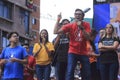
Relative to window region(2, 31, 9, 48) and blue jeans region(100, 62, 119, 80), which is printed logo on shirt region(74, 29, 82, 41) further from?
window region(2, 31, 9, 48)

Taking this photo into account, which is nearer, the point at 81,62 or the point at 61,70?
the point at 81,62

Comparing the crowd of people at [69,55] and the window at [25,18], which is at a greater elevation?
the window at [25,18]

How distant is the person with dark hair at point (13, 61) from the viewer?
35.2 feet

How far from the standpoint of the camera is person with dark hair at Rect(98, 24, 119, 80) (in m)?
11.5

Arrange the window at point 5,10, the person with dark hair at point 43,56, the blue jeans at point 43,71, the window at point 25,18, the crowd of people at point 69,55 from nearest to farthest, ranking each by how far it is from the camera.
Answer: the crowd of people at point 69,55 → the blue jeans at point 43,71 → the person with dark hair at point 43,56 → the window at point 5,10 → the window at point 25,18

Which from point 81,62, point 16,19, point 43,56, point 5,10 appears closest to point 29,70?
point 43,56

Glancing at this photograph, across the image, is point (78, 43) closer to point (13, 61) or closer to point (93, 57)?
point (13, 61)

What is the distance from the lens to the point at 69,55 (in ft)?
35.4

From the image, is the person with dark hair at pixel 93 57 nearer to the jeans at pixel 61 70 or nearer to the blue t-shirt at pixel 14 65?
the jeans at pixel 61 70

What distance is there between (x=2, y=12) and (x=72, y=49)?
1350 inches

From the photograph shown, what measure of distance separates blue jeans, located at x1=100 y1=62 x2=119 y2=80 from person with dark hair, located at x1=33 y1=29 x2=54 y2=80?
6.59 feet

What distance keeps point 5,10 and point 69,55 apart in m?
35.6

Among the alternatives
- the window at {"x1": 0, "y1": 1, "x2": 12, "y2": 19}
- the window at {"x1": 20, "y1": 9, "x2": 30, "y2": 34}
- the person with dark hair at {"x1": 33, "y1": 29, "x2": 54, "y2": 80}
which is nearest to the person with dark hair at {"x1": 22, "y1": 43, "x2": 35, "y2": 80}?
the person with dark hair at {"x1": 33, "y1": 29, "x2": 54, "y2": 80}

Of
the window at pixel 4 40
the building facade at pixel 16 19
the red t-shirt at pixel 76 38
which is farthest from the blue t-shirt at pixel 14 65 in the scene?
the window at pixel 4 40
